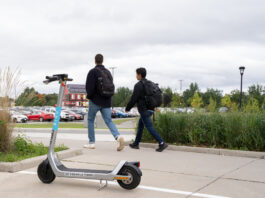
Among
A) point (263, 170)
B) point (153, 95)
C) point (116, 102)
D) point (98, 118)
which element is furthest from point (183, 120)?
point (116, 102)

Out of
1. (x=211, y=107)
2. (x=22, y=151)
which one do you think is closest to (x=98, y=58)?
(x=22, y=151)

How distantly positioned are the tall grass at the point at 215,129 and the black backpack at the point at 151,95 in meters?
0.87

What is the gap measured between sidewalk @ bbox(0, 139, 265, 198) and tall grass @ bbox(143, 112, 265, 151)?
2.20 feet

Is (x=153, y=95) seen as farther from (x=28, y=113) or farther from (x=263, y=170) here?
(x=28, y=113)

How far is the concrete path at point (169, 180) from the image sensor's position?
13.3 ft

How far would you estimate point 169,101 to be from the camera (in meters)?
8.41

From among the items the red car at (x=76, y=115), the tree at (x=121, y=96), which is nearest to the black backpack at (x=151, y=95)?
the red car at (x=76, y=115)

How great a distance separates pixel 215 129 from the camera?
7402mm

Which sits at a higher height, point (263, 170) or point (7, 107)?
point (7, 107)

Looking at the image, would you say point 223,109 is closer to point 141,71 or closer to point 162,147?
point 162,147

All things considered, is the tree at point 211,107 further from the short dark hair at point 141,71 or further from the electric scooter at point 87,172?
the electric scooter at point 87,172

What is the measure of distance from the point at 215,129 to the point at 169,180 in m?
3.09

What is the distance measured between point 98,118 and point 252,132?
46.0ft

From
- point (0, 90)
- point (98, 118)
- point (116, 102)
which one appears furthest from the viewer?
point (116, 102)
